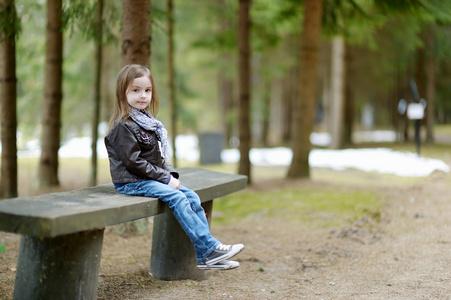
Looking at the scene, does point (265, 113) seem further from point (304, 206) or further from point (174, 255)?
point (174, 255)

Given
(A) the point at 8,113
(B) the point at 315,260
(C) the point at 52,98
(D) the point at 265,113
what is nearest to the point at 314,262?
(B) the point at 315,260

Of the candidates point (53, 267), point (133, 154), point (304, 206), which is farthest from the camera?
point (304, 206)

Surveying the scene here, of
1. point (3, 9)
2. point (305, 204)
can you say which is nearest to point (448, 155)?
point (305, 204)

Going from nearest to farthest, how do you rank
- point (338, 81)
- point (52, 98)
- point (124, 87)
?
point (124, 87) < point (52, 98) < point (338, 81)

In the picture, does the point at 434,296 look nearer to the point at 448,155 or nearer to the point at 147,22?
the point at 147,22

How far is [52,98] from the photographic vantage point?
9258 millimetres

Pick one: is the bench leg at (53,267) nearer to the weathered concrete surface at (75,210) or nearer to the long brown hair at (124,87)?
the weathered concrete surface at (75,210)

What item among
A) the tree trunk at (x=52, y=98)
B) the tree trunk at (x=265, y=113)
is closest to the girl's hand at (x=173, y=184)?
the tree trunk at (x=52, y=98)

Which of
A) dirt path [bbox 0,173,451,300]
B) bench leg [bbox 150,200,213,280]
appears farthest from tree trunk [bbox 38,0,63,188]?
bench leg [bbox 150,200,213,280]

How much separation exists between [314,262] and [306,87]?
6299mm

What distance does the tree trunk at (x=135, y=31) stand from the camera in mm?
6012

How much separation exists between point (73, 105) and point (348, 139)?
1262cm

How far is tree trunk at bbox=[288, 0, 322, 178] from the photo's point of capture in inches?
424

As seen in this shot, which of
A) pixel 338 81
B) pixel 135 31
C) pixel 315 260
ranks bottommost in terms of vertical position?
pixel 315 260
